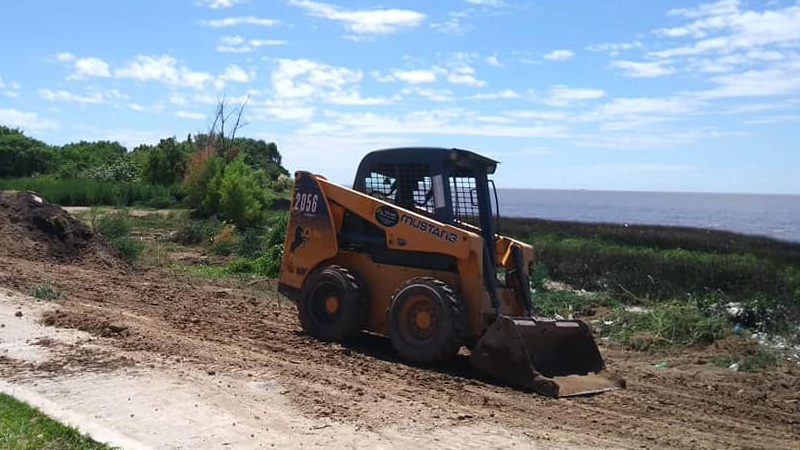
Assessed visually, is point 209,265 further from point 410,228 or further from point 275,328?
point 410,228

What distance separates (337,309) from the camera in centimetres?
973

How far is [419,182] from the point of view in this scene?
966cm

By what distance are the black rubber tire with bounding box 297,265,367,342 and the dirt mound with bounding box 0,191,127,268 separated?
712 cm

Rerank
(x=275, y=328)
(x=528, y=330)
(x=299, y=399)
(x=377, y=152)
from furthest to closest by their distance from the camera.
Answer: (x=275, y=328)
(x=377, y=152)
(x=528, y=330)
(x=299, y=399)

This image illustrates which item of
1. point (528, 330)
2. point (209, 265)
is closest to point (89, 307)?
point (528, 330)

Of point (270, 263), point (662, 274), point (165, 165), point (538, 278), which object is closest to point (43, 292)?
point (270, 263)

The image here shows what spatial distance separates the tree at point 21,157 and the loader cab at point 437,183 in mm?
50186

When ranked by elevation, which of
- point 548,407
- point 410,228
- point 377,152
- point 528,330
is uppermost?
point 377,152

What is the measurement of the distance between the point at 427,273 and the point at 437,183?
1.02 metres

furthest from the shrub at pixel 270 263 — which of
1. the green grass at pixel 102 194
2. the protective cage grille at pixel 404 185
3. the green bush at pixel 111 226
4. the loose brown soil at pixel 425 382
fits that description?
the green grass at pixel 102 194

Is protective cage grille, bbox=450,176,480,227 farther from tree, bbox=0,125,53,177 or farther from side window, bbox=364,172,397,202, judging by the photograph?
tree, bbox=0,125,53,177

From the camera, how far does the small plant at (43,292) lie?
11106 mm

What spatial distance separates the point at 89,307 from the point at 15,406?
4.44 meters

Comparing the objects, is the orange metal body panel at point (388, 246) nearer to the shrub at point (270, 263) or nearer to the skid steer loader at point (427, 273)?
the skid steer loader at point (427, 273)
